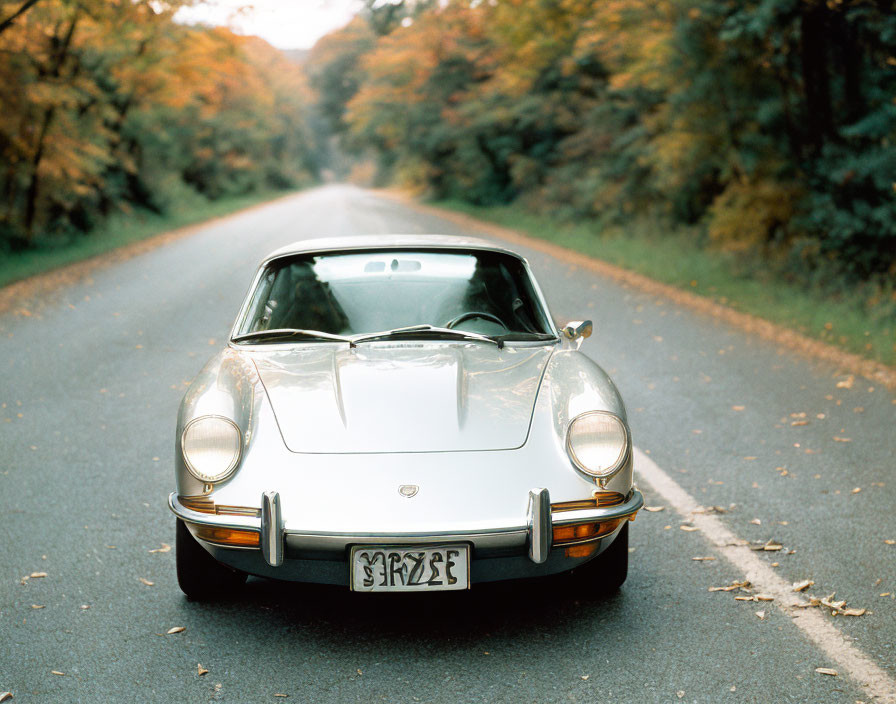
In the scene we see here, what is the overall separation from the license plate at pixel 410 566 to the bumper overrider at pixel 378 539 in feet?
0.12

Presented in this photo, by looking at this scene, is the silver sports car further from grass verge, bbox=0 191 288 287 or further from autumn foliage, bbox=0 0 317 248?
autumn foliage, bbox=0 0 317 248

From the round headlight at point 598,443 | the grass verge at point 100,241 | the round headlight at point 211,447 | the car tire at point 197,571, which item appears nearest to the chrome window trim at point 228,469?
the round headlight at point 211,447

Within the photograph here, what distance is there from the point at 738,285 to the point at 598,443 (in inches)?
431

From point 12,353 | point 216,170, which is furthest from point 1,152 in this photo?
point 216,170

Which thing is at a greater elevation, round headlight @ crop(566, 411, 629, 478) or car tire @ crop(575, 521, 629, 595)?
round headlight @ crop(566, 411, 629, 478)

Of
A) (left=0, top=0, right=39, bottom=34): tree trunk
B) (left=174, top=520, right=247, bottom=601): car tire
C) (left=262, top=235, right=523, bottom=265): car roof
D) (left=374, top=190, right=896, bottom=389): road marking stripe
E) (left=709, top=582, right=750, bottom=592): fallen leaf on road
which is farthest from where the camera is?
(left=0, top=0, right=39, bottom=34): tree trunk

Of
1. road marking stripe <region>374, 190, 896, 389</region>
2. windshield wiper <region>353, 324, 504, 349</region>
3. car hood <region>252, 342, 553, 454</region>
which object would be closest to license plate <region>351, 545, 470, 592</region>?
car hood <region>252, 342, 553, 454</region>

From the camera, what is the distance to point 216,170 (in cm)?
5438

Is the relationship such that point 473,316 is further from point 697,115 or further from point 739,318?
point 697,115

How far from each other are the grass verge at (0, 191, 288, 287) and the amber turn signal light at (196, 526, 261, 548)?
45.7ft

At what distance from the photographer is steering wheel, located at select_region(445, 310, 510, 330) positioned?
459 cm

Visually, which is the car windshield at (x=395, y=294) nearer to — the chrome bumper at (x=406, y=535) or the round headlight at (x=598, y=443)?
the round headlight at (x=598, y=443)

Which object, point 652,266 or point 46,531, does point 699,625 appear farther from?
point 652,266

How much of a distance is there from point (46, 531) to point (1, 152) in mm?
18372
